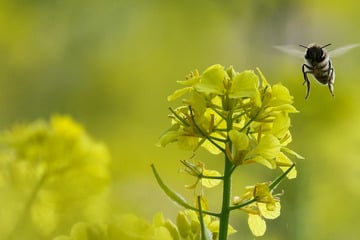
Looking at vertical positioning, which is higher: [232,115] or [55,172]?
[55,172]

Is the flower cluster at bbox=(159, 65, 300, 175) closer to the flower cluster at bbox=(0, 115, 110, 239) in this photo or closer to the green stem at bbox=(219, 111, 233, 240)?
the green stem at bbox=(219, 111, 233, 240)

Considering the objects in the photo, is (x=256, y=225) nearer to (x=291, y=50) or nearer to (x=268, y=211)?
(x=268, y=211)

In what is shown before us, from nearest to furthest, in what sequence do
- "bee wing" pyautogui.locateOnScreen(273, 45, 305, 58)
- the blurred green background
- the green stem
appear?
1. the green stem
2. "bee wing" pyautogui.locateOnScreen(273, 45, 305, 58)
3. the blurred green background

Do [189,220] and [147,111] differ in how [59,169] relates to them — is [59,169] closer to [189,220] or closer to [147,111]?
[189,220]

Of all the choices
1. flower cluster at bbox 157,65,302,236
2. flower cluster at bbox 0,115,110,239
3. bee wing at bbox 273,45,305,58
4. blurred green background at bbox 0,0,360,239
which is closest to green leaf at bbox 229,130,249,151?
A: flower cluster at bbox 157,65,302,236

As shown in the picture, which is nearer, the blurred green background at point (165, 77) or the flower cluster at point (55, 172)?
the flower cluster at point (55, 172)

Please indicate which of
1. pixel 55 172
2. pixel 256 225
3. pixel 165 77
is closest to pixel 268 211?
pixel 256 225

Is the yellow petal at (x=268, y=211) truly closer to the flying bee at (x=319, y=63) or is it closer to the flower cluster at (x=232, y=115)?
the flower cluster at (x=232, y=115)

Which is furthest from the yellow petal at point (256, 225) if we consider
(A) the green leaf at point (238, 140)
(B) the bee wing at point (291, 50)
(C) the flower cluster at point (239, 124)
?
(B) the bee wing at point (291, 50)
